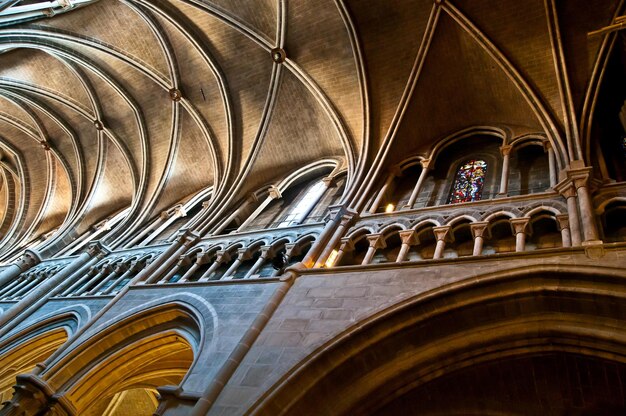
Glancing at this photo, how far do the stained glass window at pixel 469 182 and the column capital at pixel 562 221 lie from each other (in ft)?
7.97

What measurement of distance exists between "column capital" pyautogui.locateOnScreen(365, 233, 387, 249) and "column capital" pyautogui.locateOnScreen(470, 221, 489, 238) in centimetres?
168

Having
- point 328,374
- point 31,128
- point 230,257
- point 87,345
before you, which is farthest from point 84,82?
point 328,374

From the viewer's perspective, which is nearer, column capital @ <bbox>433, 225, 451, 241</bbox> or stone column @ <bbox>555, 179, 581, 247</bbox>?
stone column @ <bbox>555, 179, 581, 247</bbox>

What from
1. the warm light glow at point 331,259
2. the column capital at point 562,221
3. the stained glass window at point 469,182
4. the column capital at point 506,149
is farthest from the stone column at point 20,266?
the column capital at point 562,221

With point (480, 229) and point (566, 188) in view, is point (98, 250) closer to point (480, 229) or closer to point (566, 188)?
point (480, 229)

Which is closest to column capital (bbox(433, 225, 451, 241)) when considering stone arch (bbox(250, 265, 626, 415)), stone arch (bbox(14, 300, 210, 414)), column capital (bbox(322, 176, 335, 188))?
stone arch (bbox(250, 265, 626, 415))

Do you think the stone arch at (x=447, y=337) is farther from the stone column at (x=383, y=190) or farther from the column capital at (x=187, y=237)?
the column capital at (x=187, y=237)

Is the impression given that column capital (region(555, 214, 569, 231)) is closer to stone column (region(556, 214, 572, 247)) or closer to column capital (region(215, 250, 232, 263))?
stone column (region(556, 214, 572, 247))

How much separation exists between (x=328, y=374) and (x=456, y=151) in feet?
27.3

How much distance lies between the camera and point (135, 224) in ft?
50.7

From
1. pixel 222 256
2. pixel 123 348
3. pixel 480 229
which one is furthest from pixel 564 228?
pixel 123 348

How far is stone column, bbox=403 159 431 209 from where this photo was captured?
1034cm

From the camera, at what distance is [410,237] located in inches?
347

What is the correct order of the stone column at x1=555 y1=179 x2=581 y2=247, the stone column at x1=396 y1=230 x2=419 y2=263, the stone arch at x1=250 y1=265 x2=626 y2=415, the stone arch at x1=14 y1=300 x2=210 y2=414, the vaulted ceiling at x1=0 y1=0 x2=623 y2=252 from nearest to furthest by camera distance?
the stone arch at x1=250 y1=265 x2=626 y2=415
the stone column at x1=555 y1=179 x2=581 y2=247
the stone arch at x1=14 y1=300 x2=210 y2=414
the stone column at x1=396 y1=230 x2=419 y2=263
the vaulted ceiling at x1=0 y1=0 x2=623 y2=252
